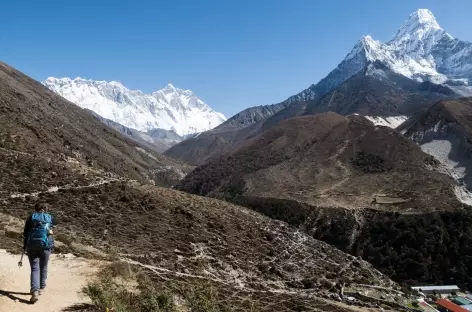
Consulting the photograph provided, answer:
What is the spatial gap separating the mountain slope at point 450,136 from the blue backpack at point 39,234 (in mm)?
110432

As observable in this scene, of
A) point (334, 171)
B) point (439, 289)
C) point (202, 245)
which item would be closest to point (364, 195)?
point (334, 171)

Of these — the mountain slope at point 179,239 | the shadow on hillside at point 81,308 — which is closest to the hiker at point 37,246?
the shadow on hillside at point 81,308

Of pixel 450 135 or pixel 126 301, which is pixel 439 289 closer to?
pixel 126 301

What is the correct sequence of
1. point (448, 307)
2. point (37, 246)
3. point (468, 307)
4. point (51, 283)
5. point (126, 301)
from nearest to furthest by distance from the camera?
1. point (37, 246)
2. point (126, 301)
3. point (51, 283)
4. point (448, 307)
5. point (468, 307)

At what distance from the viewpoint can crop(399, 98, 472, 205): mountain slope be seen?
384 ft

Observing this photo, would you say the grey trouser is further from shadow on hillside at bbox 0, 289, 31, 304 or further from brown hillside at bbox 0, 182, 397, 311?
brown hillside at bbox 0, 182, 397, 311

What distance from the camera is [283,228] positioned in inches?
1877

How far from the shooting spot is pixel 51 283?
16141 mm

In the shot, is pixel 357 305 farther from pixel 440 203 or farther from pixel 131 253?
pixel 440 203

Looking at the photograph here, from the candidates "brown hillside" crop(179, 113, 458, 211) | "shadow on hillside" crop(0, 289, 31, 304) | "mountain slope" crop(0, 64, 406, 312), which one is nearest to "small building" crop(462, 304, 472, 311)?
"mountain slope" crop(0, 64, 406, 312)

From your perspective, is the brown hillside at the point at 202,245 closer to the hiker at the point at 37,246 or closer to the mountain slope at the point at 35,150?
the mountain slope at the point at 35,150

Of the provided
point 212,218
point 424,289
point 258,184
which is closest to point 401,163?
point 258,184

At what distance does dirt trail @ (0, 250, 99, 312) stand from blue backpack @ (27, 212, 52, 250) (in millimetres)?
1778

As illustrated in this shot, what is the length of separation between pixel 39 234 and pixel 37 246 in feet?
1.26
